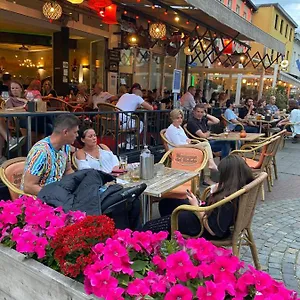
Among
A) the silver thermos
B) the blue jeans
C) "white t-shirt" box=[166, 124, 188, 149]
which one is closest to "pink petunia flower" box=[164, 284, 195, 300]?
the silver thermos

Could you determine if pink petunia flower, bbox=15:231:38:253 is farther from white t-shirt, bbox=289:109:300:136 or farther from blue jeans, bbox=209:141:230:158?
white t-shirt, bbox=289:109:300:136

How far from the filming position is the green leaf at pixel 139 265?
1407 millimetres

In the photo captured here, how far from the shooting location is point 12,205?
1941mm

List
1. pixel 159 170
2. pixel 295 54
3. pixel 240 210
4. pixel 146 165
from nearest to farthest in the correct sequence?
1. pixel 240 210
2. pixel 146 165
3. pixel 159 170
4. pixel 295 54

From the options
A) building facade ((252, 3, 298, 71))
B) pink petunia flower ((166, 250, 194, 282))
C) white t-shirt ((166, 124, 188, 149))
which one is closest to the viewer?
pink petunia flower ((166, 250, 194, 282))

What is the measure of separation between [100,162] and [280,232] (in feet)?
7.19

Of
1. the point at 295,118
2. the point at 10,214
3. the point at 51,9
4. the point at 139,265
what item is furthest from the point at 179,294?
the point at 295,118

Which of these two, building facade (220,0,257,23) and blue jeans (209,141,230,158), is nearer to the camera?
blue jeans (209,141,230,158)

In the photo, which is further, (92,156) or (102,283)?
(92,156)

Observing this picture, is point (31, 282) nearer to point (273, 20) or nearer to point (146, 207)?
point (146, 207)

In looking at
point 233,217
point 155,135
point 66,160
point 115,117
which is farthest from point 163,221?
point 155,135

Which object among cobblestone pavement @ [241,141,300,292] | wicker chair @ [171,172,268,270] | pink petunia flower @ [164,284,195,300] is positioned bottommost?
cobblestone pavement @ [241,141,300,292]

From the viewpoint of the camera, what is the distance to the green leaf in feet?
4.62

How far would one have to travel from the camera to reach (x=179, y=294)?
120 centimetres
